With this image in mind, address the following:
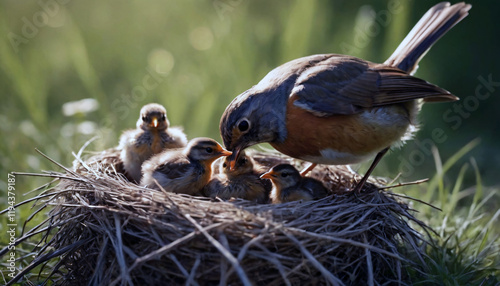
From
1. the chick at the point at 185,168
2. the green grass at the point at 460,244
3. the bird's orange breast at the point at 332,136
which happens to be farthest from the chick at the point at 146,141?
the green grass at the point at 460,244

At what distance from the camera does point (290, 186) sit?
4.83 m

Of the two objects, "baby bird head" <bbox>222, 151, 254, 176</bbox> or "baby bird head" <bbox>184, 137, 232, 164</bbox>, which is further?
"baby bird head" <bbox>222, 151, 254, 176</bbox>

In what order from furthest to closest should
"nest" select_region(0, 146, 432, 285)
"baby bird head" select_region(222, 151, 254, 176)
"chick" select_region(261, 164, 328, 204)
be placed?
"baby bird head" select_region(222, 151, 254, 176) < "chick" select_region(261, 164, 328, 204) < "nest" select_region(0, 146, 432, 285)

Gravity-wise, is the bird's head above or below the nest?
above

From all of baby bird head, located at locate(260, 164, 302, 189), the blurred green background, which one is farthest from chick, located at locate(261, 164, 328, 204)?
the blurred green background

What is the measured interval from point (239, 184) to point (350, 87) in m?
1.23

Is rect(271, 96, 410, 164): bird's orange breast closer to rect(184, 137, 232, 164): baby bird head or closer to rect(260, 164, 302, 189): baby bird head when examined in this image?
rect(260, 164, 302, 189): baby bird head

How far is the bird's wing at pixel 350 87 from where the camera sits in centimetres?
448

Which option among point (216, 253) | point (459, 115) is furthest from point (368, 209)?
point (459, 115)

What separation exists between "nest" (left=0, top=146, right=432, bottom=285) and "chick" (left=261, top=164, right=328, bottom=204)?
0.32m

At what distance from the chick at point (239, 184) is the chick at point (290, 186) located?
9.6 inches

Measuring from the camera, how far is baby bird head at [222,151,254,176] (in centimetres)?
505

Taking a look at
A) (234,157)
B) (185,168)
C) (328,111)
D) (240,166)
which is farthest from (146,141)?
(328,111)

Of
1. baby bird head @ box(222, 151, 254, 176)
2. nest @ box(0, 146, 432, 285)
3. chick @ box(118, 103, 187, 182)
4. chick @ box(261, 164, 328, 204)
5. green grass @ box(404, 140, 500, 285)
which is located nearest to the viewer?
nest @ box(0, 146, 432, 285)
